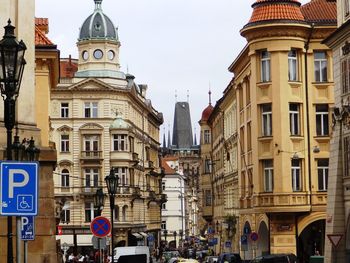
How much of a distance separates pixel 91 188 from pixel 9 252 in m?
65.3

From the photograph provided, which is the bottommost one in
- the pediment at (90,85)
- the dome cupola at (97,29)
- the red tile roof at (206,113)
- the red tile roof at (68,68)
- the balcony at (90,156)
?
the balcony at (90,156)

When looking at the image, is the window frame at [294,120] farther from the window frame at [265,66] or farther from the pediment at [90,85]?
the pediment at [90,85]

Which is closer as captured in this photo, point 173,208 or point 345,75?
point 345,75

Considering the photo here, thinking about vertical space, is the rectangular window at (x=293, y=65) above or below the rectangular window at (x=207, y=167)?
above

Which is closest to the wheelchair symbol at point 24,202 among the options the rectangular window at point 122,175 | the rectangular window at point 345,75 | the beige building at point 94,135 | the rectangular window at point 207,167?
the rectangular window at point 345,75

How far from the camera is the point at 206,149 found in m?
91.7

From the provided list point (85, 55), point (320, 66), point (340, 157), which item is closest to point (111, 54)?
point (85, 55)

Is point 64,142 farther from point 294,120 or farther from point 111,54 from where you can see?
point 294,120

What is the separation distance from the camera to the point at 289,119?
1790 inches

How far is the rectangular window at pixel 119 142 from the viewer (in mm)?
78688

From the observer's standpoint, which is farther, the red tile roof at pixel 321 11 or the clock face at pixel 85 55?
the clock face at pixel 85 55

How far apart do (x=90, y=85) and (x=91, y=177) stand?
8.26 m

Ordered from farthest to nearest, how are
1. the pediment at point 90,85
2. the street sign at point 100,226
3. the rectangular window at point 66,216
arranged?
the pediment at point 90,85
the rectangular window at point 66,216
the street sign at point 100,226

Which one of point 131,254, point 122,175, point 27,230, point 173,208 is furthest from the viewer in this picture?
point 173,208
